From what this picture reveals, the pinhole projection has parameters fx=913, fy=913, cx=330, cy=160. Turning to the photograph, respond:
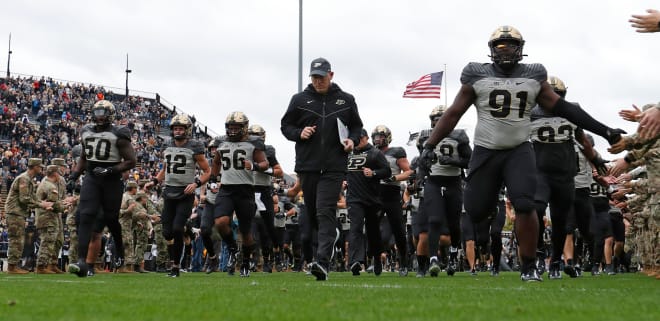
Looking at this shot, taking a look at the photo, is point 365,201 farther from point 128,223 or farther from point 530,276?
point 128,223

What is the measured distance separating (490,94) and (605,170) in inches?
68.1

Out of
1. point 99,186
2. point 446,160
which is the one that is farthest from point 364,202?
point 99,186

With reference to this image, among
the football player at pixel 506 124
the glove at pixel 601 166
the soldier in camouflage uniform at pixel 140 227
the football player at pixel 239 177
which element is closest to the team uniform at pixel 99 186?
the football player at pixel 239 177

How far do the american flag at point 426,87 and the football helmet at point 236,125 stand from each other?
64.0ft

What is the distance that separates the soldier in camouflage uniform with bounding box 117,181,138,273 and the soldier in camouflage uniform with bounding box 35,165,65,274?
9.10 feet

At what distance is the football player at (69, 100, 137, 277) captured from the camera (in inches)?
470

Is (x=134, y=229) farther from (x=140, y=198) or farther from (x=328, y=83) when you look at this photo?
(x=328, y=83)

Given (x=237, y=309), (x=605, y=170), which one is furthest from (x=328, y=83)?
(x=237, y=309)

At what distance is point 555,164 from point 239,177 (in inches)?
184

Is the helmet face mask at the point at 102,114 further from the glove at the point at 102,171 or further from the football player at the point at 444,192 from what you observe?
the football player at the point at 444,192

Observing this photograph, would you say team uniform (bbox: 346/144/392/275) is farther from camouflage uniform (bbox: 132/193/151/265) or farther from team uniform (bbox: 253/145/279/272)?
camouflage uniform (bbox: 132/193/151/265)

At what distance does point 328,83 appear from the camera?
10.6m

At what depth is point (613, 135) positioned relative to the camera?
27.3ft

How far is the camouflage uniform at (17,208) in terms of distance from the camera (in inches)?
629
